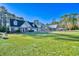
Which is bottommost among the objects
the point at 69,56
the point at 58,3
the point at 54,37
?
the point at 69,56

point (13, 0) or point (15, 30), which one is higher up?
point (13, 0)

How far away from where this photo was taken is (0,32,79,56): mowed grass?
2.73 m

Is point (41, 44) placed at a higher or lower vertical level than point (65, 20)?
lower

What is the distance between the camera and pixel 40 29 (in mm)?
2867

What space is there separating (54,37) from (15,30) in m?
0.44

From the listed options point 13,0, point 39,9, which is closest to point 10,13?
point 13,0

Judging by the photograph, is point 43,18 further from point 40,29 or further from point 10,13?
point 10,13

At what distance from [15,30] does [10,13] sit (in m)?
0.20

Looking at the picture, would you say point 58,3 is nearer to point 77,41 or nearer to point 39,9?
point 39,9

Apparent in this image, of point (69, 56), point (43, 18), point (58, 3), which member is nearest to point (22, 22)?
point (43, 18)

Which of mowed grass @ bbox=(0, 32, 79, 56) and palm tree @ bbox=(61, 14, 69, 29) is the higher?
palm tree @ bbox=(61, 14, 69, 29)

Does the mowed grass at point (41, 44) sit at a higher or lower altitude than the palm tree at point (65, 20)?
lower

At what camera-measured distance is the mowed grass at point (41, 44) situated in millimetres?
2734

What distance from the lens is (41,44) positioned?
2.78 m
